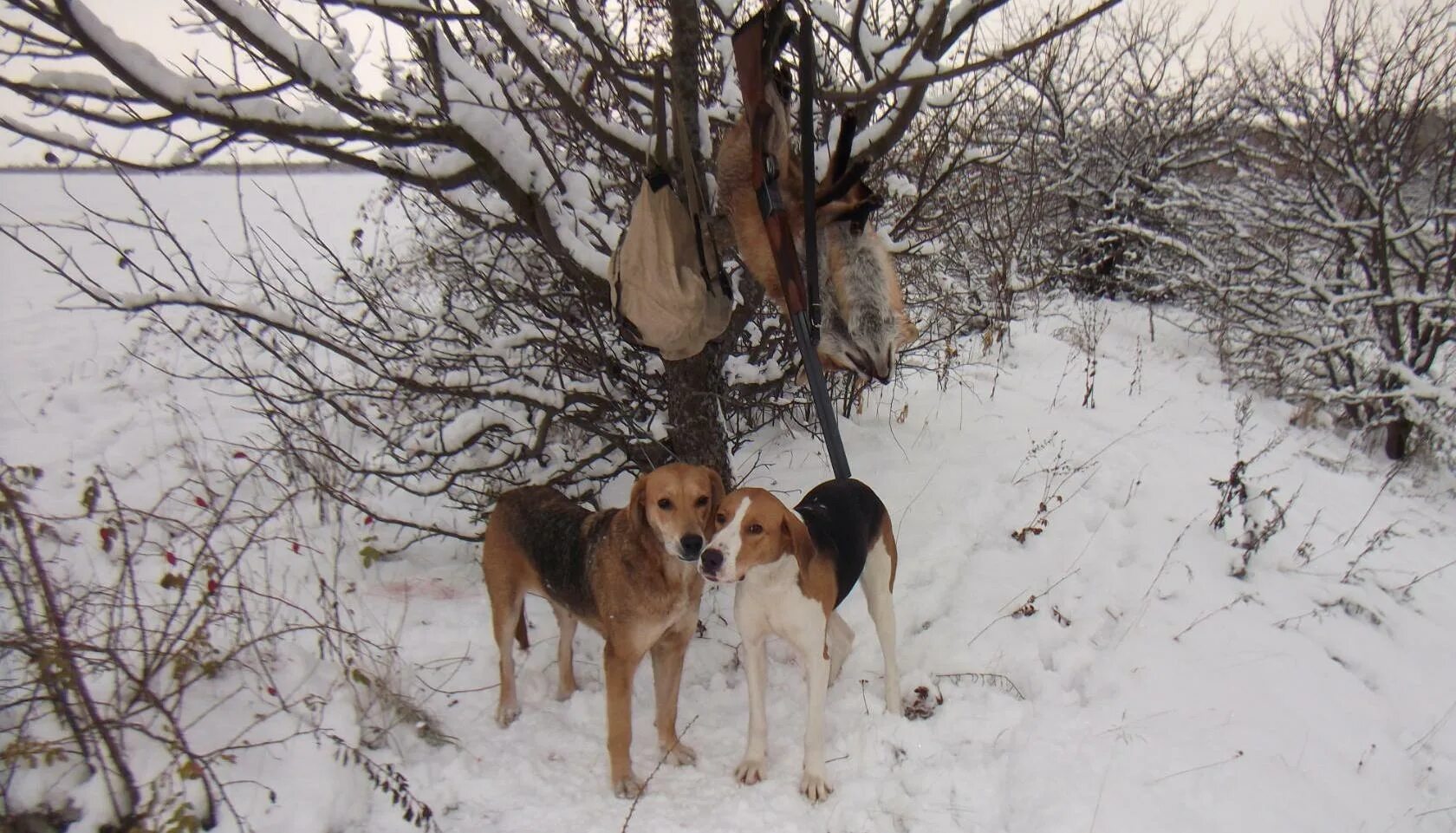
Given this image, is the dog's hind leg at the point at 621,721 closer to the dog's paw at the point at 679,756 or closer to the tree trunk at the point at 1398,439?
the dog's paw at the point at 679,756

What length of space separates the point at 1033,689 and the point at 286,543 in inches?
160

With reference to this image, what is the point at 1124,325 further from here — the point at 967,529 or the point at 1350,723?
the point at 1350,723

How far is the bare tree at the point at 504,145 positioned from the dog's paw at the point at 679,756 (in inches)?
57.3

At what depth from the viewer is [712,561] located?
8.54ft

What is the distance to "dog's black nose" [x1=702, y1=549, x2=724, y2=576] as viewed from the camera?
2602 millimetres

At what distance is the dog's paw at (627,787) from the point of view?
9.50 ft

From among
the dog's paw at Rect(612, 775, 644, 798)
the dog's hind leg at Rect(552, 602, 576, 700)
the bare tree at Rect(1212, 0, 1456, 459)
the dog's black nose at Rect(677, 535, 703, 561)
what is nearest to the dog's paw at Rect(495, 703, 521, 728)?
the dog's hind leg at Rect(552, 602, 576, 700)

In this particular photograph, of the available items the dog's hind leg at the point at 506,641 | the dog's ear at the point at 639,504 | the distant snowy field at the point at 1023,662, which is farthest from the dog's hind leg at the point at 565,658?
the dog's ear at the point at 639,504

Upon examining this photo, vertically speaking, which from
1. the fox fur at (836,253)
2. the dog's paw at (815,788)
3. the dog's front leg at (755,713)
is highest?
the fox fur at (836,253)

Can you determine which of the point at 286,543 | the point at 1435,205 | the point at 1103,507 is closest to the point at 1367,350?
the point at 1435,205

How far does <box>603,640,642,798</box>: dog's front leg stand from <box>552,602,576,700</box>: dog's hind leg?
63 centimetres

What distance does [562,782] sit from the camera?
2971 millimetres

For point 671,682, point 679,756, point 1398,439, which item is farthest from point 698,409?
point 1398,439

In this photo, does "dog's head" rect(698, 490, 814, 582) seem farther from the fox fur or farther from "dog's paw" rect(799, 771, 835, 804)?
"dog's paw" rect(799, 771, 835, 804)
